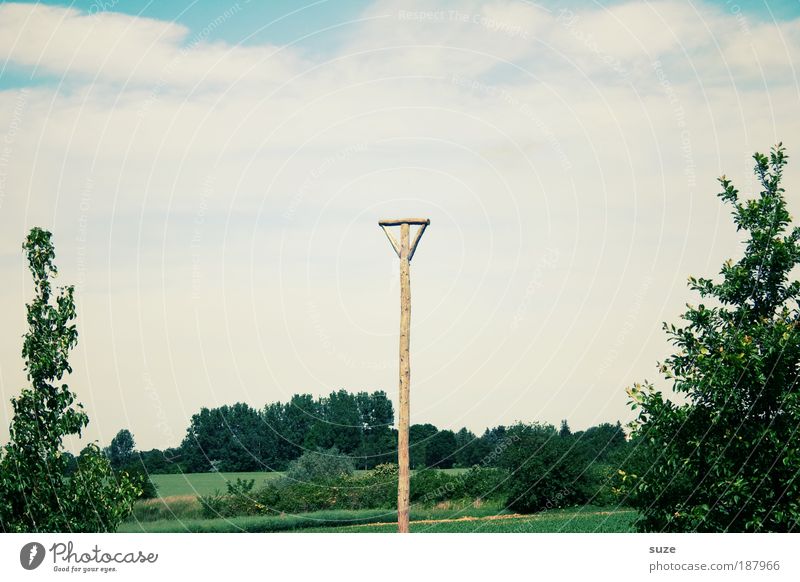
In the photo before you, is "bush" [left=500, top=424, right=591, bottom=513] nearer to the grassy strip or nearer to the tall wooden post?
the grassy strip

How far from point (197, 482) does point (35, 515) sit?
24006mm

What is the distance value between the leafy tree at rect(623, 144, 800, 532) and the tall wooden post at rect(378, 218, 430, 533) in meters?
4.69

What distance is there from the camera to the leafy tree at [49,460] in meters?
15.7

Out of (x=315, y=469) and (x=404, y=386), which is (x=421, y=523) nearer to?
(x=315, y=469)

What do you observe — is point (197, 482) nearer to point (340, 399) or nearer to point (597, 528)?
point (340, 399)

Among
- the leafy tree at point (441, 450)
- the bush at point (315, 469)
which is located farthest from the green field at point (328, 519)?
the leafy tree at point (441, 450)

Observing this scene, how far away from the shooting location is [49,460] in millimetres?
15922

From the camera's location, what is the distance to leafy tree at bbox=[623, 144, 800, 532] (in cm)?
1481

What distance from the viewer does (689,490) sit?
1520 cm
